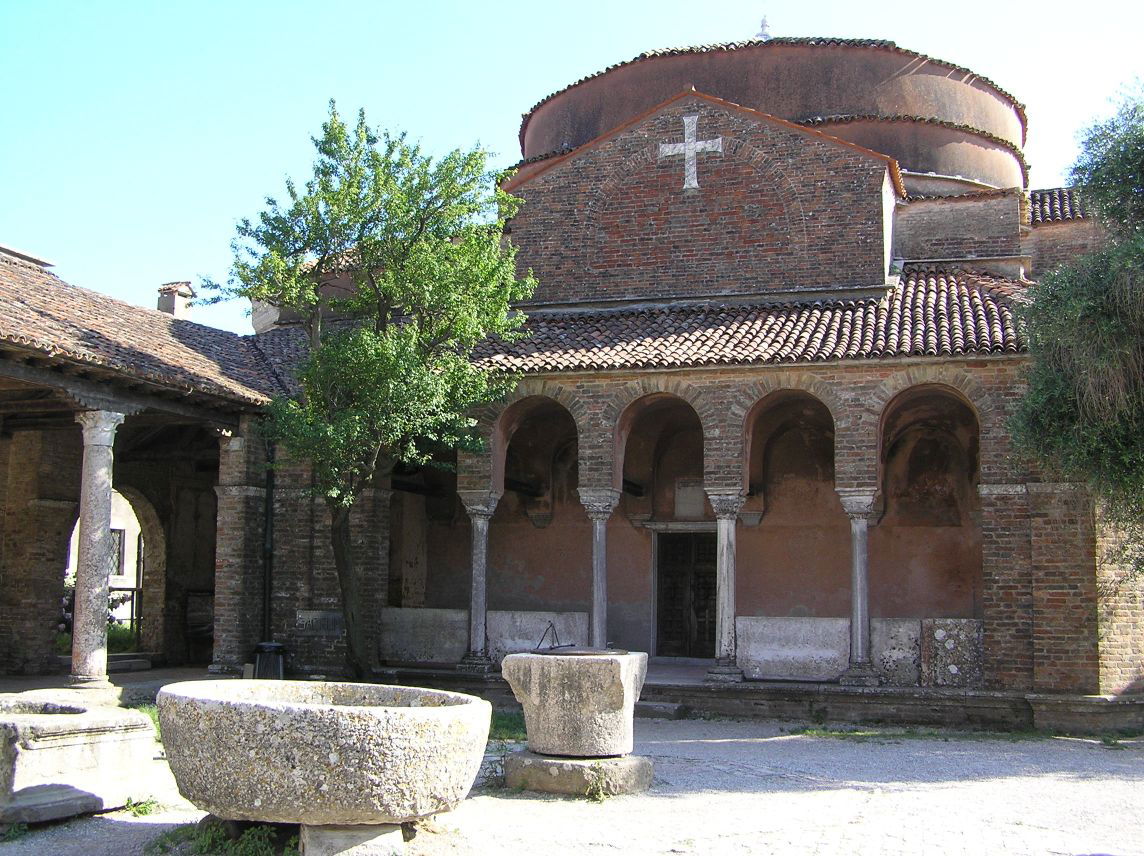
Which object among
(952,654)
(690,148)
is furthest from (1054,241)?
(952,654)

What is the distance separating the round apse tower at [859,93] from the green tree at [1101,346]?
6.68 m

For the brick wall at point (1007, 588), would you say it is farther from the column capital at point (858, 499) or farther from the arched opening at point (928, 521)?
the arched opening at point (928, 521)

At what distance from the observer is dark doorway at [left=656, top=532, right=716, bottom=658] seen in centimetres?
1716

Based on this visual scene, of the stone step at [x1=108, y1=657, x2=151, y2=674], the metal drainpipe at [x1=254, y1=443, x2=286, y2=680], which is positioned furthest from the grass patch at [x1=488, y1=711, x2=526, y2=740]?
the stone step at [x1=108, y1=657, x2=151, y2=674]

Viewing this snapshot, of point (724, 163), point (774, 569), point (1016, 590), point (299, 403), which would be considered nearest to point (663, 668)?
point (774, 569)

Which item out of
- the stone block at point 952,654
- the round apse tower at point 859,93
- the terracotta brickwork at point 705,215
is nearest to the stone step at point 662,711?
the stone block at point 952,654

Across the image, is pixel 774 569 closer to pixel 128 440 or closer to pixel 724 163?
pixel 724 163

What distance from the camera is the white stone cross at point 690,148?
16.6 metres

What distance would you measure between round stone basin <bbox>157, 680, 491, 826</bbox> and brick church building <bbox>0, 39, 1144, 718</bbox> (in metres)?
6.96

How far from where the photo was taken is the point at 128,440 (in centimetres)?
1730

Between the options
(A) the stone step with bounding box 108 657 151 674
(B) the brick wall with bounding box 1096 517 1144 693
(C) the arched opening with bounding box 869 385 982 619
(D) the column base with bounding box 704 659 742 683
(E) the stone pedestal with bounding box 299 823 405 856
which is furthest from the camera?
(A) the stone step with bounding box 108 657 151 674

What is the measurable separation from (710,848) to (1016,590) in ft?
23.7

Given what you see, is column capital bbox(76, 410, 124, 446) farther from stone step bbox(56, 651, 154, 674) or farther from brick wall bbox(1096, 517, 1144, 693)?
brick wall bbox(1096, 517, 1144, 693)

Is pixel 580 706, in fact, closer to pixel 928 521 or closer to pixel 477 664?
pixel 477 664
